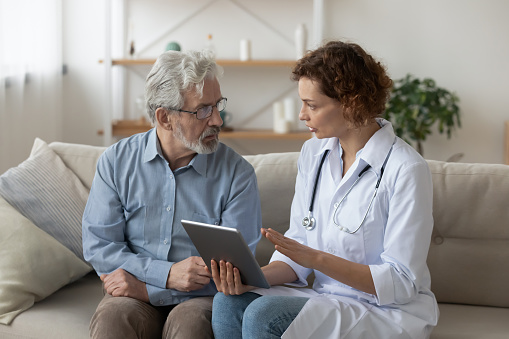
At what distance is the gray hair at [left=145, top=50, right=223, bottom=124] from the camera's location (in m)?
2.04

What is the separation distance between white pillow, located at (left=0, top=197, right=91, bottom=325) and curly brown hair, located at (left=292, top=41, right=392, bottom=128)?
3.26 feet

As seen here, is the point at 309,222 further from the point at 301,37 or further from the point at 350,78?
the point at 301,37

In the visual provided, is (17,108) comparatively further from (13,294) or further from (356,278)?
(356,278)

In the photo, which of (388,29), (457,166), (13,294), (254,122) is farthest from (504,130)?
(13,294)

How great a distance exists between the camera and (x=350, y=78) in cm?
184

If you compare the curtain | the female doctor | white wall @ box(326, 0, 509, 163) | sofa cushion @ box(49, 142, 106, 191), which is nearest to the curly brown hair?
the female doctor

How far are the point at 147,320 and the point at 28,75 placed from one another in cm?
257

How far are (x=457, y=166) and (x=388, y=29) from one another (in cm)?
261

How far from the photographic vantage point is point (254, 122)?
4875 mm

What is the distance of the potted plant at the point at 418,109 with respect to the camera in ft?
14.5

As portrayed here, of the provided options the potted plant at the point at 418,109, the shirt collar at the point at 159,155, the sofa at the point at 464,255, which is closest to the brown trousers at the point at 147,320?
the sofa at the point at 464,255

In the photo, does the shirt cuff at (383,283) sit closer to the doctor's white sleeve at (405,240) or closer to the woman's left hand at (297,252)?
the doctor's white sleeve at (405,240)

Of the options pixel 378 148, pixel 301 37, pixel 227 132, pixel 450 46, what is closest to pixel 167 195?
pixel 378 148

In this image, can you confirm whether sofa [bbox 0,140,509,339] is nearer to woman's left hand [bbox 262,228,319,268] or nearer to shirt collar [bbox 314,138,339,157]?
shirt collar [bbox 314,138,339,157]
